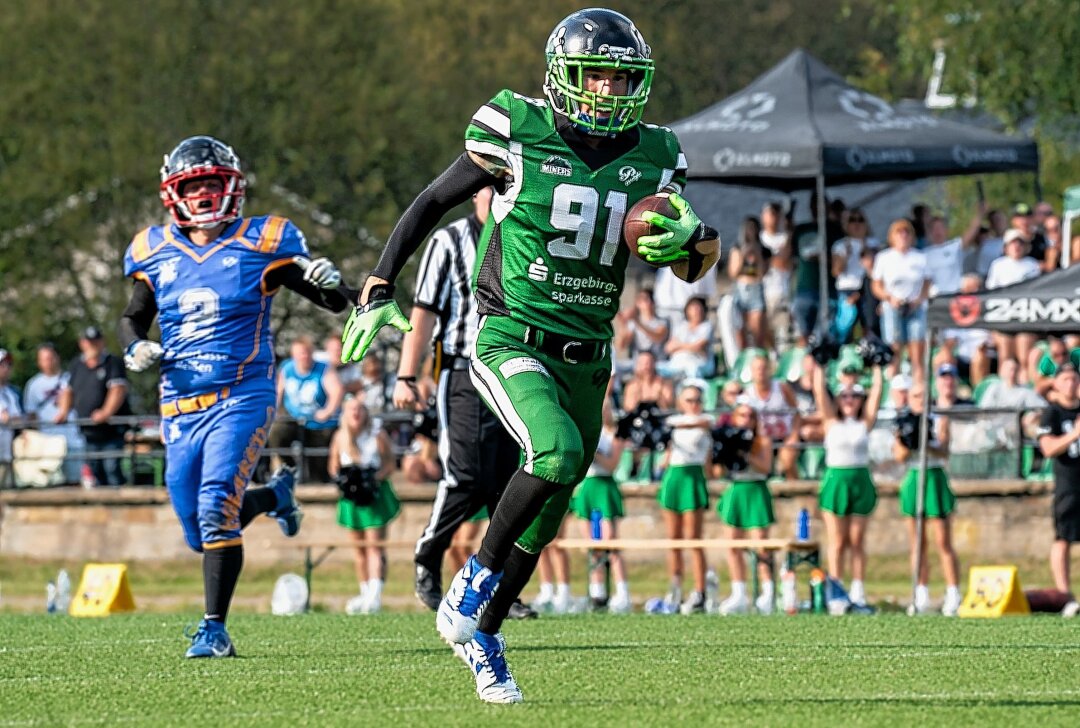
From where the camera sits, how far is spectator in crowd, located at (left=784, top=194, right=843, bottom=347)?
70.2ft

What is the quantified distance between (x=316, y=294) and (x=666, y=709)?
11.9 feet

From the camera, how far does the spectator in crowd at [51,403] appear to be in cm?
2333

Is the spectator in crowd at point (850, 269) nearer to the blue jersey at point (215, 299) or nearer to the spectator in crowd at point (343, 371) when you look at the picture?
the spectator in crowd at point (343, 371)

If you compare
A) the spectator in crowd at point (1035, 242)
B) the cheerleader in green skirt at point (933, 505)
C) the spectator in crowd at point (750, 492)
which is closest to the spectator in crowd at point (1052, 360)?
the spectator in crowd at point (1035, 242)

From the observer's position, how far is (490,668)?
748 cm

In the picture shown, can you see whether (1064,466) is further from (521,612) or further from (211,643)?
(211,643)

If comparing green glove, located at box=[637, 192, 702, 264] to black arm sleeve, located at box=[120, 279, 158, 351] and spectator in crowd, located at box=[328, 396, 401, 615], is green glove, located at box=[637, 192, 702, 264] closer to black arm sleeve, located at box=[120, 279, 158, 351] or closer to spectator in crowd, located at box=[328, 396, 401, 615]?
black arm sleeve, located at box=[120, 279, 158, 351]

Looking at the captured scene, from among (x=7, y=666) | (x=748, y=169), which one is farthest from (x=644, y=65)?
(x=748, y=169)

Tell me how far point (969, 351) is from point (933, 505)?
485cm

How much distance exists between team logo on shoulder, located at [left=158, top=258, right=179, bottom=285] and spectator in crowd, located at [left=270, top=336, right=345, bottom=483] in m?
10.7

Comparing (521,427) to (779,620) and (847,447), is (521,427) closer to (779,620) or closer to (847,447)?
(779,620)

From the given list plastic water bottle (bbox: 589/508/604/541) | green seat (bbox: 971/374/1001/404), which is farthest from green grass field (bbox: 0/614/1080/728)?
green seat (bbox: 971/374/1001/404)

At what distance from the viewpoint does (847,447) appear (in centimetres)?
1612

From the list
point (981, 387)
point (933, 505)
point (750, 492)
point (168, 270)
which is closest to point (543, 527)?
point (168, 270)
